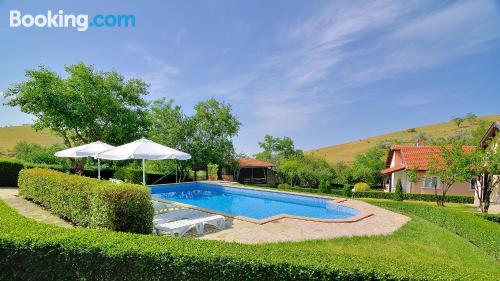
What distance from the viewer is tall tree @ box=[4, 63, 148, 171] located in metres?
21.0

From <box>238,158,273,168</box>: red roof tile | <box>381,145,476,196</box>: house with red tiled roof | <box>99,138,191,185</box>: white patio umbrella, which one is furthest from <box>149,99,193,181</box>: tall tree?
<box>381,145,476,196</box>: house with red tiled roof

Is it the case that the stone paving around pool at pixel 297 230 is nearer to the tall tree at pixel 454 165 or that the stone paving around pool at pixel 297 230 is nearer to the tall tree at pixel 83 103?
the tall tree at pixel 454 165

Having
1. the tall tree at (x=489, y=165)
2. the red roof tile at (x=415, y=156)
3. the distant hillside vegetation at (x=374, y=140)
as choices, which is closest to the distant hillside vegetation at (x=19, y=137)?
the red roof tile at (x=415, y=156)

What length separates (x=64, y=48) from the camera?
16.3 m

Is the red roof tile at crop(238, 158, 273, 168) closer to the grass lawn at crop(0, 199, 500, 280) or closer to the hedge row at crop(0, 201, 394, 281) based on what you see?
the grass lawn at crop(0, 199, 500, 280)

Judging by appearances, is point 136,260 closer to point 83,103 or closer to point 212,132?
point 83,103

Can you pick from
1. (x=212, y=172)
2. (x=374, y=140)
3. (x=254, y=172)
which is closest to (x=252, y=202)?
(x=212, y=172)

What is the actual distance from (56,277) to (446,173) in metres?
20.0

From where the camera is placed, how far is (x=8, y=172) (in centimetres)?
1817

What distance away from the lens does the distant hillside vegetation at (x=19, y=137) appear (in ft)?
167

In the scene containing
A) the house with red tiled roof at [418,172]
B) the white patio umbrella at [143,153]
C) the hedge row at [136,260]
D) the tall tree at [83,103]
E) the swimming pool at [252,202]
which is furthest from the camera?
the house with red tiled roof at [418,172]

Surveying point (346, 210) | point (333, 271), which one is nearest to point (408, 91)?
point (346, 210)

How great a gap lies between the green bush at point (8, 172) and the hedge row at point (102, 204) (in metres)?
12.5

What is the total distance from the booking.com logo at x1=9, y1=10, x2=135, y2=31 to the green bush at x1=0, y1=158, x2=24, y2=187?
10612mm
